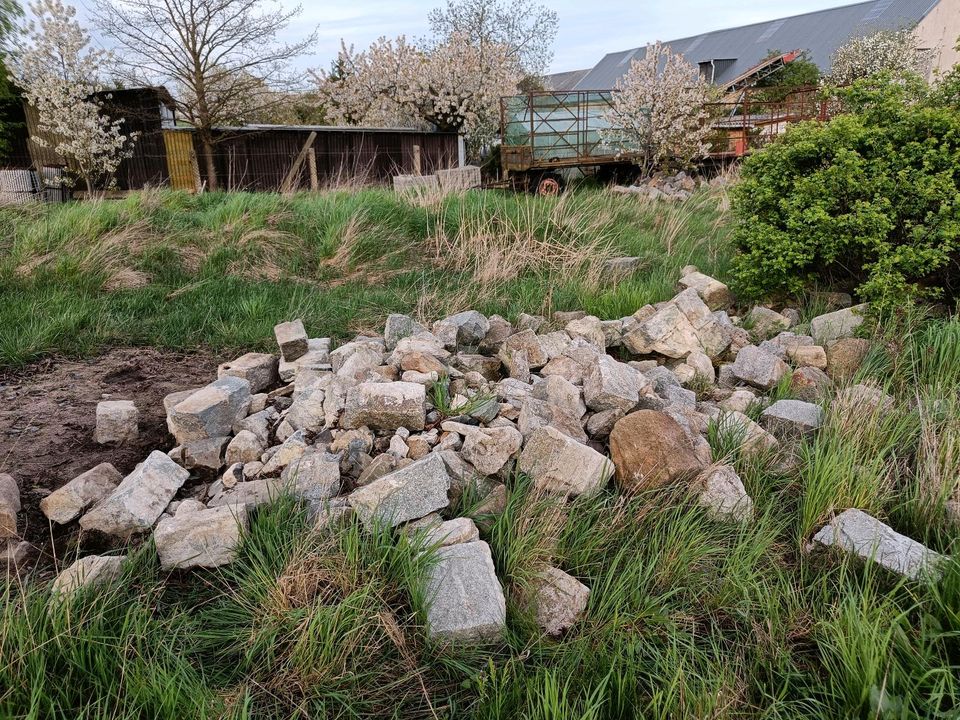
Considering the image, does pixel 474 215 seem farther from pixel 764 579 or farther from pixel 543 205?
pixel 764 579

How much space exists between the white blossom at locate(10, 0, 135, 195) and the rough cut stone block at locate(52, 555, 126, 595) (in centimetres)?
1639

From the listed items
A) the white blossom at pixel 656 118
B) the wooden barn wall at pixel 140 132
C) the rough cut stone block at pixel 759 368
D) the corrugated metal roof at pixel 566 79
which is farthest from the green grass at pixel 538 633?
the corrugated metal roof at pixel 566 79

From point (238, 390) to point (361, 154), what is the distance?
1614 cm

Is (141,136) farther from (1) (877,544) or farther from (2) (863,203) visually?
(1) (877,544)

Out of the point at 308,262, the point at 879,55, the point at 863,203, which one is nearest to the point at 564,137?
the point at 308,262

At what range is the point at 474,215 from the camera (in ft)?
23.7

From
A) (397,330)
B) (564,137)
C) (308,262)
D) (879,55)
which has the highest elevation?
(879,55)

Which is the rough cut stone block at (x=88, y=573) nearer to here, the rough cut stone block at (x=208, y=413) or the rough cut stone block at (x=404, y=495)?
the rough cut stone block at (x=404, y=495)

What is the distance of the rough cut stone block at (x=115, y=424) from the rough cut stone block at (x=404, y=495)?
150cm

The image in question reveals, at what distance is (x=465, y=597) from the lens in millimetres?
2162

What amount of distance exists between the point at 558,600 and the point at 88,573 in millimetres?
1515

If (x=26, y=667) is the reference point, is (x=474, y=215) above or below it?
above

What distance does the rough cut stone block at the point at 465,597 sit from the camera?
83.4 inches

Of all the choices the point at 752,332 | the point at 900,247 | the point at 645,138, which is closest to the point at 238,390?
the point at 752,332
